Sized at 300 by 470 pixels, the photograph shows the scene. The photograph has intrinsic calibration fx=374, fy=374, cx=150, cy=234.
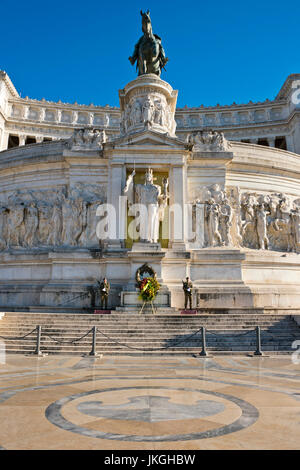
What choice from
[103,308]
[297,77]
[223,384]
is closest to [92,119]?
[297,77]

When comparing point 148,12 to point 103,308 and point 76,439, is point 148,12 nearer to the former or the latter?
point 103,308

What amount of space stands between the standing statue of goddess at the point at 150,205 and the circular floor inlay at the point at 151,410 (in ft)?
49.5

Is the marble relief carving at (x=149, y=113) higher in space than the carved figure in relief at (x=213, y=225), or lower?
higher

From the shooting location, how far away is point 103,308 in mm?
20922

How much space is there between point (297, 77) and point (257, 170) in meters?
53.8

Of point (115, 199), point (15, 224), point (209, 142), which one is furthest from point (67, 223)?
point (209, 142)

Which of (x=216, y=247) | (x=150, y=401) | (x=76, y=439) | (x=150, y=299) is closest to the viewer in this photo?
(x=76, y=439)

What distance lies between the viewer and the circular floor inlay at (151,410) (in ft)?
17.8

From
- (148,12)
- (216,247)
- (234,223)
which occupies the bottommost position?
(216,247)

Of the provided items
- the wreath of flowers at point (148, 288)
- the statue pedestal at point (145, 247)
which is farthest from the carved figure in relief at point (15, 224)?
the wreath of flowers at point (148, 288)

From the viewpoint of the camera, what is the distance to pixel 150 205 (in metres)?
23.4

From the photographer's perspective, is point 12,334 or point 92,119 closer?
point 12,334

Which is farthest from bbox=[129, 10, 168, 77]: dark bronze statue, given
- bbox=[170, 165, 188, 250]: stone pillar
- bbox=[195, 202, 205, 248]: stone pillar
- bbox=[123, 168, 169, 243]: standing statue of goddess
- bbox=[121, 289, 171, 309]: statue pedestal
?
bbox=[121, 289, 171, 309]: statue pedestal

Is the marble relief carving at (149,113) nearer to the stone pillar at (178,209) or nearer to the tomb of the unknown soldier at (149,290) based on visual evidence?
the tomb of the unknown soldier at (149,290)
